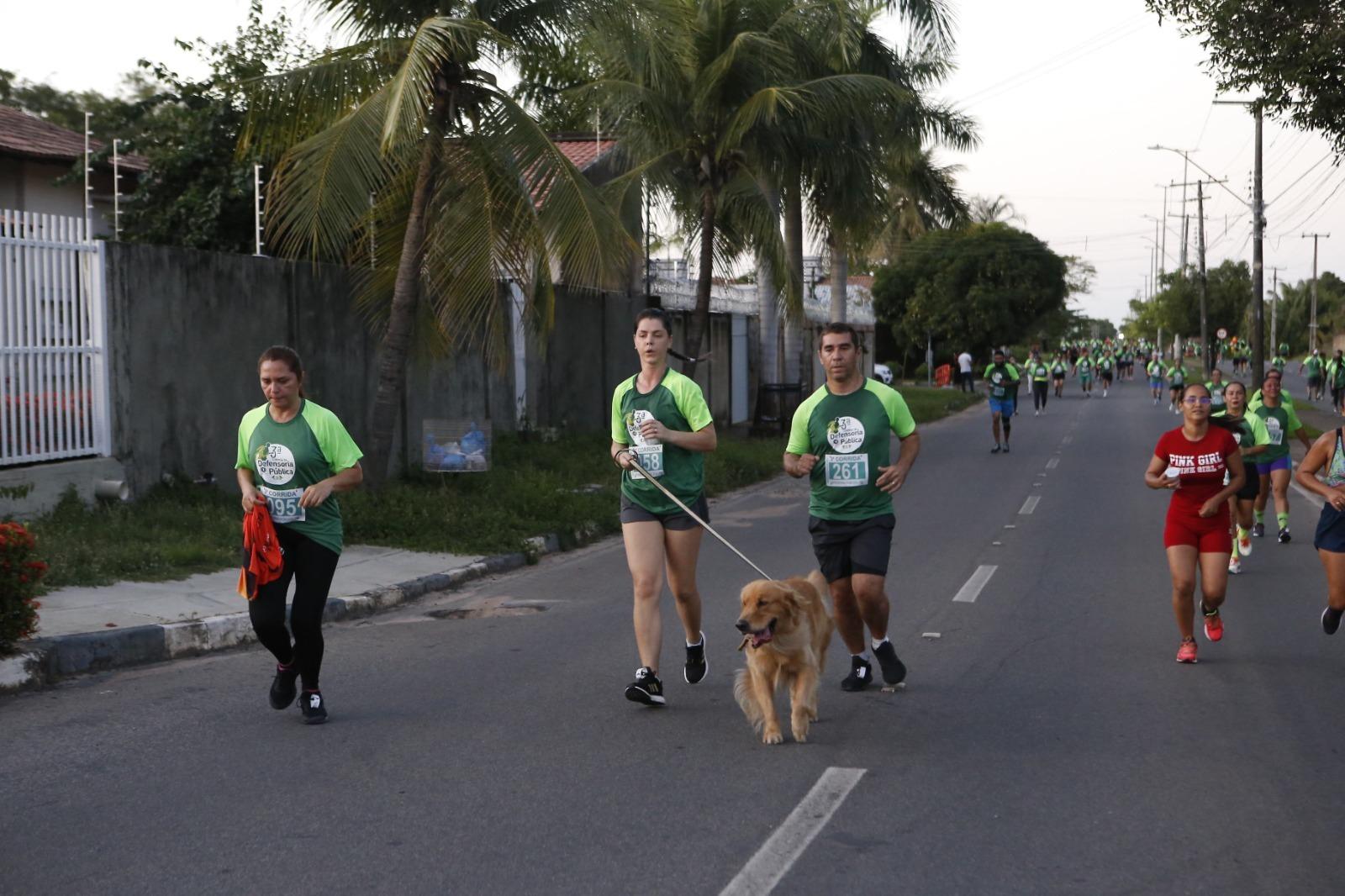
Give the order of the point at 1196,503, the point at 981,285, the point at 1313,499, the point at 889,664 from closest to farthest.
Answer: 1. the point at 889,664
2. the point at 1196,503
3. the point at 1313,499
4. the point at 981,285

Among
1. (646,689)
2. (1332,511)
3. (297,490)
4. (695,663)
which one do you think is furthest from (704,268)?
(297,490)

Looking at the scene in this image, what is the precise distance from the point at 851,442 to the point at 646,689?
1.57 meters

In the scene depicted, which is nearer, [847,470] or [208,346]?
[847,470]

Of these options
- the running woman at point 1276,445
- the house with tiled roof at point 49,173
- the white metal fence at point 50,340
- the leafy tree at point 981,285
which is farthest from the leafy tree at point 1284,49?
the leafy tree at point 981,285

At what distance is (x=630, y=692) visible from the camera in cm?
665

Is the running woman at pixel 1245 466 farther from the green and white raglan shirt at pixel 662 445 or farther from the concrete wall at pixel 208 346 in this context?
the concrete wall at pixel 208 346

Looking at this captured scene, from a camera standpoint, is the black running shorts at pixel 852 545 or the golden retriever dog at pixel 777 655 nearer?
the golden retriever dog at pixel 777 655

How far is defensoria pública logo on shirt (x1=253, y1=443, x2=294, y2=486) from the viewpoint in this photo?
6.31 metres

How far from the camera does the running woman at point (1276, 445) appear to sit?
12.5 metres

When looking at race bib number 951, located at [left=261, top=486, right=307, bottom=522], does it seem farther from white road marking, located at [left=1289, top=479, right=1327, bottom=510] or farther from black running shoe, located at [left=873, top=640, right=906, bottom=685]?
white road marking, located at [left=1289, top=479, right=1327, bottom=510]

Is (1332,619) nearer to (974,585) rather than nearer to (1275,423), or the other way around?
(974,585)

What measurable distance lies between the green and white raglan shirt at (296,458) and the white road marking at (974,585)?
5277 mm

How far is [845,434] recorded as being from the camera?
6.61 metres

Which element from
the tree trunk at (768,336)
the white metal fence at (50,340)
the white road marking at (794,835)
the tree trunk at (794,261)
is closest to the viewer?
the white road marking at (794,835)
